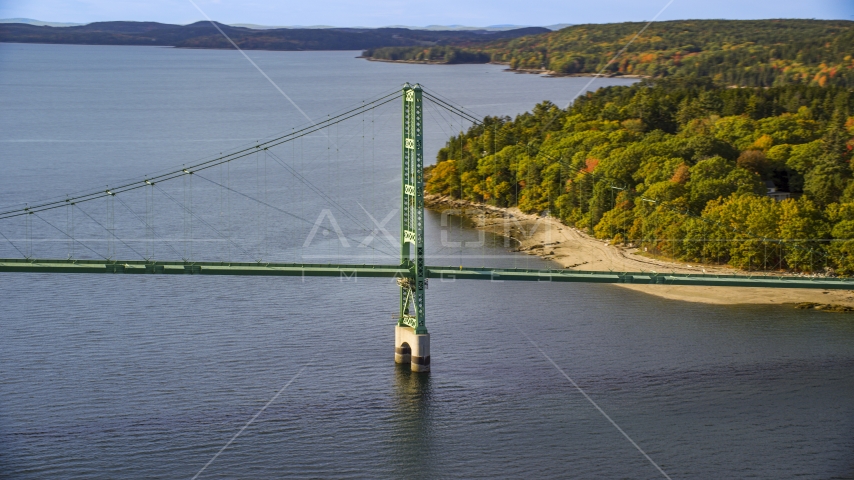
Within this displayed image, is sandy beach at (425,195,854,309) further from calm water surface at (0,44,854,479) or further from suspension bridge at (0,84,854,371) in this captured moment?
suspension bridge at (0,84,854,371)

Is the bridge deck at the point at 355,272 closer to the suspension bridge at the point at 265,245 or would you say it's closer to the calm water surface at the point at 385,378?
the suspension bridge at the point at 265,245

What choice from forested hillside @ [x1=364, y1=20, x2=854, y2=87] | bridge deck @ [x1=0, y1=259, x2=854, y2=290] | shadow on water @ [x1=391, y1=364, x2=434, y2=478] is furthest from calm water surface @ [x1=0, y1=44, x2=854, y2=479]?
forested hillside @ [x1=364, y1=20, x2=854, y2=87]

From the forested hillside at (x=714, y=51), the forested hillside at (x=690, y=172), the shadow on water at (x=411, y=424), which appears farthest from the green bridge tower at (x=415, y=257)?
the forested hillside at (x=714, y=51)

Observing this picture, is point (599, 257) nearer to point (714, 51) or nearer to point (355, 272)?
point (355, 272)

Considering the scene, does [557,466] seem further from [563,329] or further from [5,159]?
[5,159]

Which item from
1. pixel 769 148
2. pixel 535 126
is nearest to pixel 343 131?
pixel 535 126

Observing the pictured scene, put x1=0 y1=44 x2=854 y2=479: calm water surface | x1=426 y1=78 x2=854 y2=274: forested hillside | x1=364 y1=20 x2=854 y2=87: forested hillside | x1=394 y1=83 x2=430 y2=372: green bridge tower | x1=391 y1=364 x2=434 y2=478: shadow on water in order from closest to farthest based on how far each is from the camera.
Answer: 1. x1=391 y1=364 x2=434 y2=478: shadow on water
2. x1=0 y1=44 x2=854 y2=479: calm water surface
3. x1=394 y1=83 x2=430 y2=372: green bridge tower
4. x1=426 y1=78 x2=854 y2=274: forested hillside
5. x1=364 y1=20 x2=854 y2=87: forested hillside
